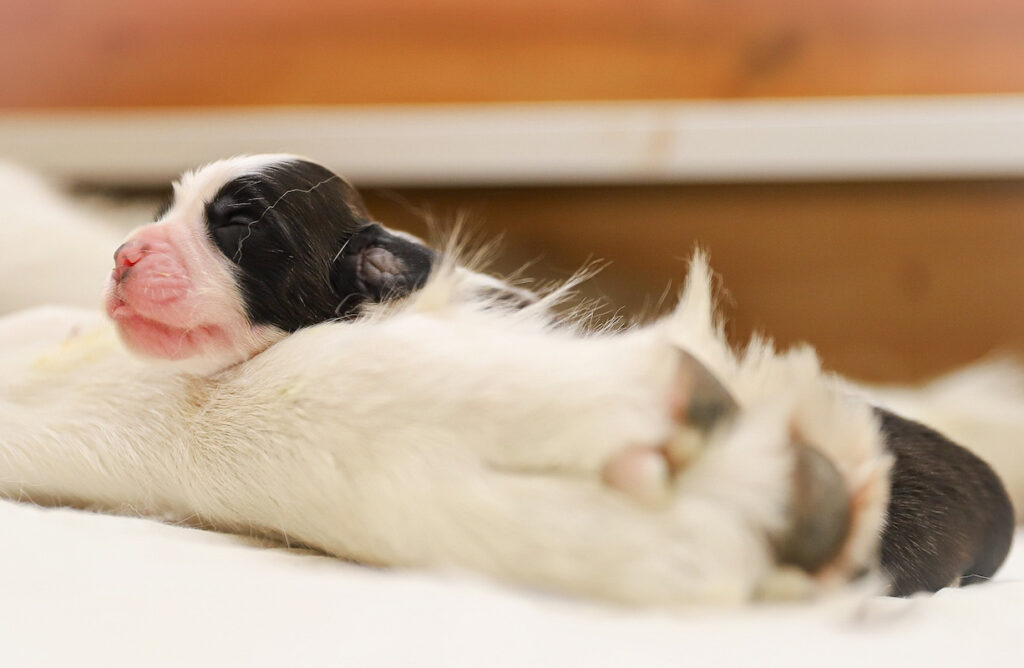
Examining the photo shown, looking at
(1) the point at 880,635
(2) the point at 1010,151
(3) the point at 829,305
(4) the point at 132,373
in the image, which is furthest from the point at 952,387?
(4) the point at 132,373

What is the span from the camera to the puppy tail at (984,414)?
996mm

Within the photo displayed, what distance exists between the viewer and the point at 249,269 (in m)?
0.61

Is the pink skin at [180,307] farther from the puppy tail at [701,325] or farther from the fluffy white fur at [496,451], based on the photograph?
the puppy tail at [701,325]

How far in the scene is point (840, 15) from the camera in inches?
67.6

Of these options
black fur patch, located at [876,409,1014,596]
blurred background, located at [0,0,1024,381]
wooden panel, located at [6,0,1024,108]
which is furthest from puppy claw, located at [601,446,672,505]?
wooden panel, located at [6,0,1024,108]

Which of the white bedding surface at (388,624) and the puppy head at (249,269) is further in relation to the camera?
the puppy head at (249,269)

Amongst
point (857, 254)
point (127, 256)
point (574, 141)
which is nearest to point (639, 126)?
point (574, 141)

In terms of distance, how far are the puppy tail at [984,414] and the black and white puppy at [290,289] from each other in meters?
0.29

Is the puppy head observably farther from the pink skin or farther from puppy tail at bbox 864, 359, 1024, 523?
puppy tail at bbox 864, 359, 1024, 523

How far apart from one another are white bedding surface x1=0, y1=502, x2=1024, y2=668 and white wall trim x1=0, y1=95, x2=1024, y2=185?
3.98ft

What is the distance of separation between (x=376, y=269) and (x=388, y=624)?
28 cm

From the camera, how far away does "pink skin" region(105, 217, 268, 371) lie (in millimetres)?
587

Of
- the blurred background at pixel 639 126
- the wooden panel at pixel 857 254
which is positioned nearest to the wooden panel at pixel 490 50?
the blurred background at pixel 639 126

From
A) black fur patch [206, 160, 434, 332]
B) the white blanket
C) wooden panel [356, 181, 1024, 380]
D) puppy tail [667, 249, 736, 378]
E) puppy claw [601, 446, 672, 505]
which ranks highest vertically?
wooden panel [356, 181, 1024, 380]
